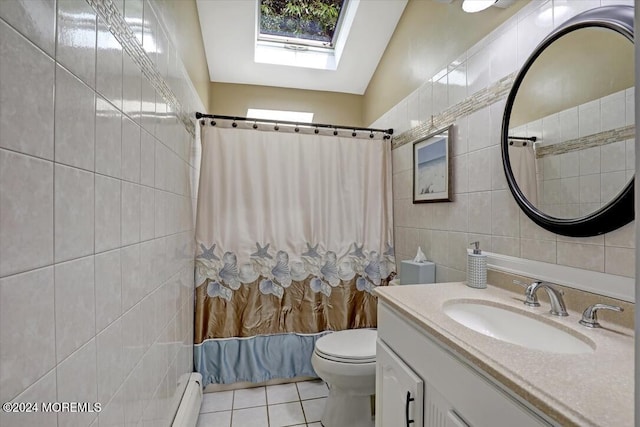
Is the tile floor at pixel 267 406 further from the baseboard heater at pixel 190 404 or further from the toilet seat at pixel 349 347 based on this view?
the toilet seat at pixel 349 347

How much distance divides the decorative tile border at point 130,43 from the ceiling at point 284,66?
3.60 feet

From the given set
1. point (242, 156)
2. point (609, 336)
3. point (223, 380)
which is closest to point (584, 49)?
point (609, 336)

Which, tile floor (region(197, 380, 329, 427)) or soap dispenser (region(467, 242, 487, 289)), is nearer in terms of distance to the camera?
soap dispenser (region(467, 242, 487, 289))

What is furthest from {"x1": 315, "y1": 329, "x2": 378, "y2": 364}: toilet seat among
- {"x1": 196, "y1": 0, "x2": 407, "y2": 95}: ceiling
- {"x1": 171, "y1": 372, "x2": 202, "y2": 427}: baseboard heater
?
{"x1": 196, "y1": 0, "x2": 407, "y2": 95}: ceiling

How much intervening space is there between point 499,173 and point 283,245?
1336 millimetres

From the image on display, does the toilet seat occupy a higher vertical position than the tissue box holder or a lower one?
lower

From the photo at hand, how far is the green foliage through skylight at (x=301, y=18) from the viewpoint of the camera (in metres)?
2.22

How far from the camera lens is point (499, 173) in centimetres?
126

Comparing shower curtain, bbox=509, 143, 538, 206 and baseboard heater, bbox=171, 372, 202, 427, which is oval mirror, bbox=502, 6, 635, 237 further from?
baseboard heater, bbox=171, 372, 202, 427

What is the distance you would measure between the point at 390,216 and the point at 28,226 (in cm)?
199

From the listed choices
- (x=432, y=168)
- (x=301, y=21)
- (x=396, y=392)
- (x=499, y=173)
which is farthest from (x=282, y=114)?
(x=396, y=392)

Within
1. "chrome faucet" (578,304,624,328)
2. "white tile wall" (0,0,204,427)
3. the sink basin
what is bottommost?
the sink basin

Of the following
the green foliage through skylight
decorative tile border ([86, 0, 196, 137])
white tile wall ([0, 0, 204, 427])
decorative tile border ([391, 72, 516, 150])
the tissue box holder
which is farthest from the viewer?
the green foliage through skylight

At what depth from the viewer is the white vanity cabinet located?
2.10ft
